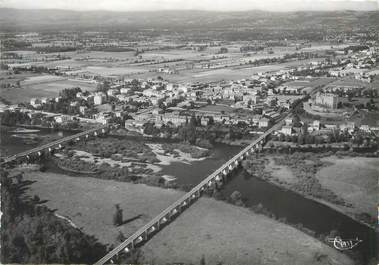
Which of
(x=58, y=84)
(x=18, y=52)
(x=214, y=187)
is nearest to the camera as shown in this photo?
(x=214, y=187)

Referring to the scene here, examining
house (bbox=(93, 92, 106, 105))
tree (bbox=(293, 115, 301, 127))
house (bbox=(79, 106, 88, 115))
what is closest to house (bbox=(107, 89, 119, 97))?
house (bbox=(93, 92, 106, 105))

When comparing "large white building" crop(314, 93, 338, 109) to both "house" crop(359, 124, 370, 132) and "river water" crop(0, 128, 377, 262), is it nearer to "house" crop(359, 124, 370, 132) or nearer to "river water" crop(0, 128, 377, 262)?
"house" crop(359, 124, 370, 132)

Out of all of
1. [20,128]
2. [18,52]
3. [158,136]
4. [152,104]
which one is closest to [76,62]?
[18,52]

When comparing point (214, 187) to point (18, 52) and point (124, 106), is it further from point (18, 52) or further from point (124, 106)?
point (18, 52)

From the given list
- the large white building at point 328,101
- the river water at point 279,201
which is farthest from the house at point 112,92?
the large white building at point 328,101

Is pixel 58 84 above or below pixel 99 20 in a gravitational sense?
below

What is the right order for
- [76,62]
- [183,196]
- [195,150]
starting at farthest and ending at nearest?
[76,62] → [195,150] → [183,196]
